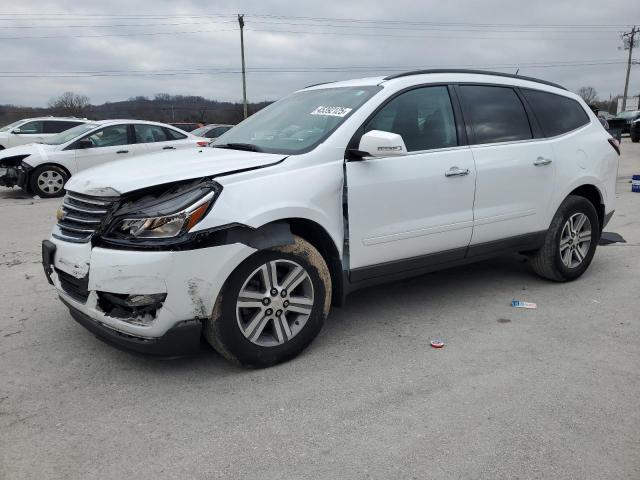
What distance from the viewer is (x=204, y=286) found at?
9.48ft

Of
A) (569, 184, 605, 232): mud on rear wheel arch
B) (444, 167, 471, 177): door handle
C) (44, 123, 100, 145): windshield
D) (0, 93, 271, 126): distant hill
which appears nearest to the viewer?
(444, 167, 471, 177): door handle

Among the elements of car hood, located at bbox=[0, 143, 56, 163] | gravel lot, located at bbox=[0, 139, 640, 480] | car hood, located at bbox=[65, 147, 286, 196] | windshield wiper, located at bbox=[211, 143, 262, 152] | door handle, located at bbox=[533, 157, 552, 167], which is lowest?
gravel lot, located at bbox=[0, 139, 640, 480]

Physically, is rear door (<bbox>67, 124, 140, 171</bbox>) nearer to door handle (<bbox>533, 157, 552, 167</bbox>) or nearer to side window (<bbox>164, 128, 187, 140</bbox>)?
side window (<bbox>164, 128, 187, 140</bbox>)

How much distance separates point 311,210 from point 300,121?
0.93 m

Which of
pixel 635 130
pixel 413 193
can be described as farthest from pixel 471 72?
pixel 635 130

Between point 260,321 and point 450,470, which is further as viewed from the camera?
point 260,321

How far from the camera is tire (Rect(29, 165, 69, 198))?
35.6 feet

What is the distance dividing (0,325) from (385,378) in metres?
2.92

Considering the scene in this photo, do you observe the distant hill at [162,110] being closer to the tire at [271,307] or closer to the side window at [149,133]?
the side window at [149,133]

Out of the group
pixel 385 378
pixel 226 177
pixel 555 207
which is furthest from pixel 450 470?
pixel 555 207

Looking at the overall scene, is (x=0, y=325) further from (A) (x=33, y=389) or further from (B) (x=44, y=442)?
(B) (x=44, y=442)

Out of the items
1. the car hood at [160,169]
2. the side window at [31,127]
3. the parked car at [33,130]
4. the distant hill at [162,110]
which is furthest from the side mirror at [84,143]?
the distant hill at [162,110]

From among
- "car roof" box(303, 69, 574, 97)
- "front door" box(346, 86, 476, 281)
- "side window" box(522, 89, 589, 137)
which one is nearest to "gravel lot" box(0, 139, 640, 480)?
"front door" box(346, 86, 476, 281)

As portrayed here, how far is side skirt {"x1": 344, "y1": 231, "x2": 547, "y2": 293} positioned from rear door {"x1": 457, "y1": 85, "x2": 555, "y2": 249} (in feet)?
0.10
